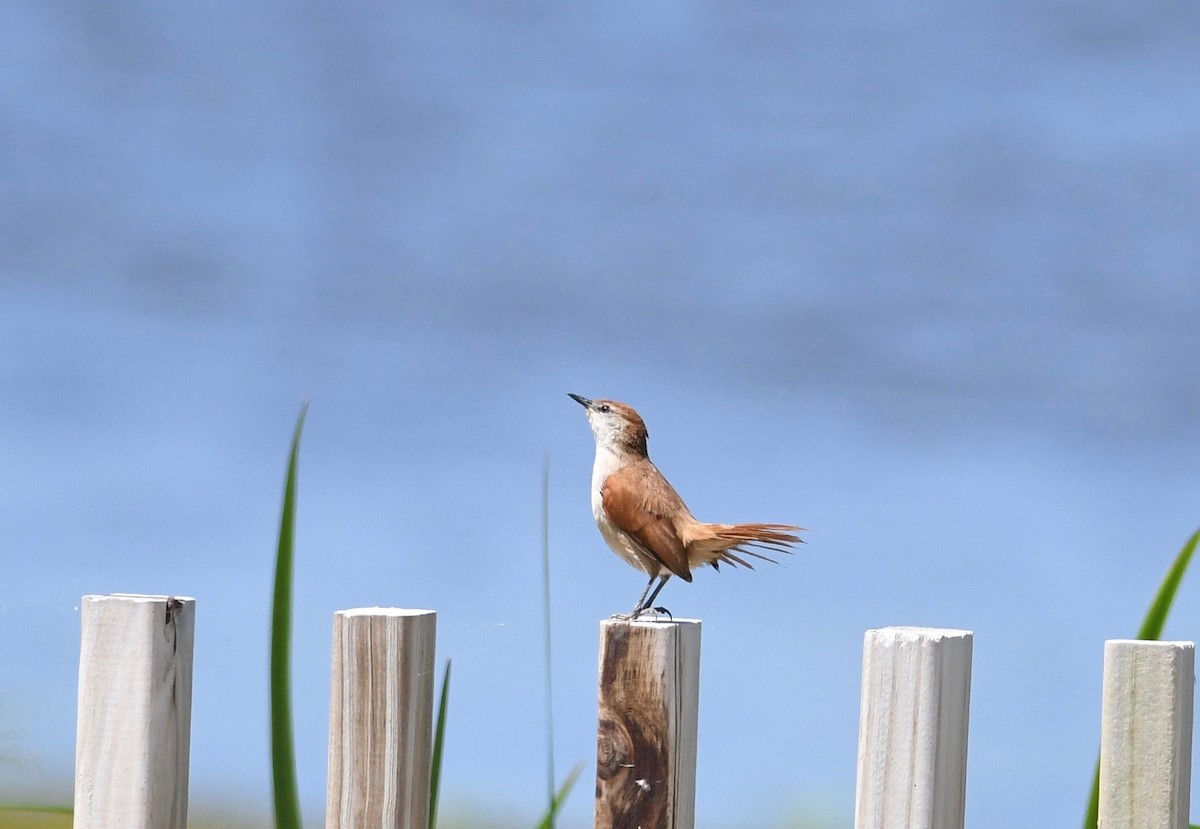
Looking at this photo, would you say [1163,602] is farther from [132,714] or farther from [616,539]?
[132,714]

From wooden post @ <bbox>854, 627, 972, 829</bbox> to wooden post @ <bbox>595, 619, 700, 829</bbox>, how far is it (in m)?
0.36

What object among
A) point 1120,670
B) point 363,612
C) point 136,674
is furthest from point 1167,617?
point 136,674

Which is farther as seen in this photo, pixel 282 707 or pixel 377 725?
pixel 282 707

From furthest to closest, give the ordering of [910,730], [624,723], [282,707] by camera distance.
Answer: [282,707], [624,723], [910,730]

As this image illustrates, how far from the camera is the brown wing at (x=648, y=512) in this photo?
3.52 meters

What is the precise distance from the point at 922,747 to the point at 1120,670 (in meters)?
0.44

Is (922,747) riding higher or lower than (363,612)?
lower

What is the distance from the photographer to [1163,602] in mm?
2865

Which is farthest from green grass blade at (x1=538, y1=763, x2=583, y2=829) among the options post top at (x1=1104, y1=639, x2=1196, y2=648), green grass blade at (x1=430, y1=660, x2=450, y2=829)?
post top at (x1=1104, y1=639, x2=1196, y2=648)

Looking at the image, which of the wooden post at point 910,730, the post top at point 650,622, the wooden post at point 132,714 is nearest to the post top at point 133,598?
the wooden post at point 132,714

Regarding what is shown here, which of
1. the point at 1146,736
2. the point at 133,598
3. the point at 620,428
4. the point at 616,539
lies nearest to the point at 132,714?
the point at 133,598

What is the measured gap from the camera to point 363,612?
8.76 ft

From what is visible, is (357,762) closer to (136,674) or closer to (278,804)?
(278,804)

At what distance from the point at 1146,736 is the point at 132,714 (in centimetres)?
213
